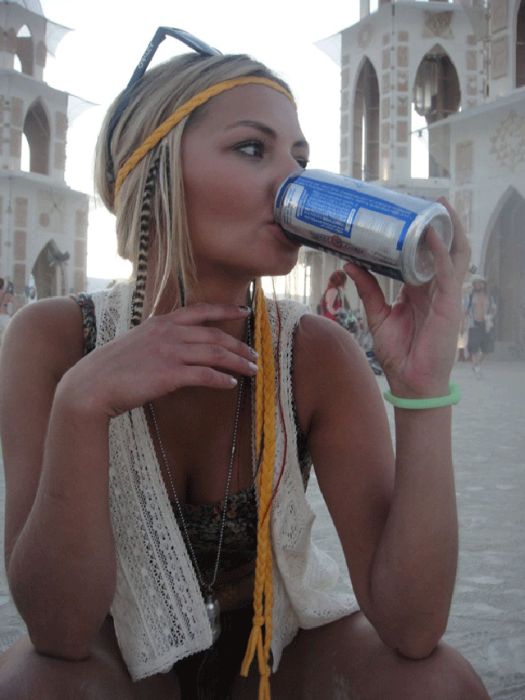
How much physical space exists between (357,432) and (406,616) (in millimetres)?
340

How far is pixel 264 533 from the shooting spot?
1415 millimetres

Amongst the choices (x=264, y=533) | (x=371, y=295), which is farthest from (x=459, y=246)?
(x=264, y=533)

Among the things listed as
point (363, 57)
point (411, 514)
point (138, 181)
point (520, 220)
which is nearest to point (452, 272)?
point (411, 514)

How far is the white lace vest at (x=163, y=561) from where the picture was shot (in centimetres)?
136

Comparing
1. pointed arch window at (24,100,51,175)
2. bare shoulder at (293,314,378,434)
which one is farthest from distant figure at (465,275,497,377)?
pointed arch window at (24,100,51,175)

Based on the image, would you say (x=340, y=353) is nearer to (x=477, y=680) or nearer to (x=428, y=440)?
(x=428, y=440)

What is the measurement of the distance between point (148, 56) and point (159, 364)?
0.67 metres

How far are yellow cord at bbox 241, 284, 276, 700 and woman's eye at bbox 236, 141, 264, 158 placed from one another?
388mm

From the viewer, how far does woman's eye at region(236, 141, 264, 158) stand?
4.44 feet

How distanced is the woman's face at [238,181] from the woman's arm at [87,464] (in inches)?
6.8

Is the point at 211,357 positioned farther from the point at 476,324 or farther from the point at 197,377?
the point at 476,324

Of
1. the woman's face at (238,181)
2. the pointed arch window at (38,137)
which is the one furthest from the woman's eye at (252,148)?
the pointed arch window at (38,137)

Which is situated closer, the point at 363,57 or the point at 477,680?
the point at 477,680

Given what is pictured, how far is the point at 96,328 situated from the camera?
152 centimetres
